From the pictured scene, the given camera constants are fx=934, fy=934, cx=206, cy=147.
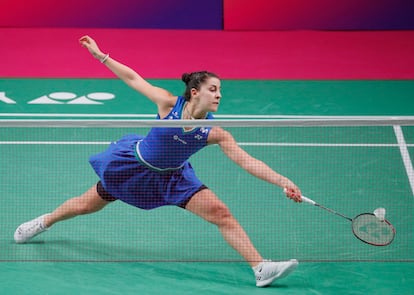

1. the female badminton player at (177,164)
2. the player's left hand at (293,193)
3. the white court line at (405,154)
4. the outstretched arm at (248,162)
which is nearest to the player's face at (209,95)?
the female badminton player at (177,164)

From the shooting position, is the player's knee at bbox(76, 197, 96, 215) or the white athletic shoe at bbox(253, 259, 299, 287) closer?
the white athletic shoe at bbox(253, 259, 299, 287)

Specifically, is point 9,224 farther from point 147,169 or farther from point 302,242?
point 302,242

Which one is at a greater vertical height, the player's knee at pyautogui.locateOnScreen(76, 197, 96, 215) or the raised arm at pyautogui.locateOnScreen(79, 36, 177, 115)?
the raised arm at pyautogui.locateOnScreen(79, 36, 177, 115)

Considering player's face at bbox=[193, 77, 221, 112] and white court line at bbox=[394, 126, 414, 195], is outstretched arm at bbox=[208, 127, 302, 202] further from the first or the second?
white court line at bbox=[394, 126, 414, 195]

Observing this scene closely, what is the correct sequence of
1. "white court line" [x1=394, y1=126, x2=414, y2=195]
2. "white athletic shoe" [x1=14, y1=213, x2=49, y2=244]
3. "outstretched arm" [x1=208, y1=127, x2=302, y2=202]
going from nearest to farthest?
"outstretched arm" [x1=208, y1=127, x2=302, y2=202] → "white athletic shoe" [x1=14, y1=213, x2=49, y2=244] → "white court line" [x1=394, y1=126, x2=414, y2=195]

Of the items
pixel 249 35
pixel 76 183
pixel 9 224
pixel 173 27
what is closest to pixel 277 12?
pixel 249 35

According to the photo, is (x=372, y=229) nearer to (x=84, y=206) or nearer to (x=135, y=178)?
(x=135, y=178)

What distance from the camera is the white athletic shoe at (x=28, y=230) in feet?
25.5

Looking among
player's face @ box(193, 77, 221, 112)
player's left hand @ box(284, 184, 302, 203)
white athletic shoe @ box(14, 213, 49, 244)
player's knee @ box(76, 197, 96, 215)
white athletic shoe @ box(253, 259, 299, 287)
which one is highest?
player's face @ box(193, 77, 221, 112)

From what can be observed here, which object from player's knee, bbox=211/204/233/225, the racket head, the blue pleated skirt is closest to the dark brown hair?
the blue pleated skirt

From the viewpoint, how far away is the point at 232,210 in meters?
8.42

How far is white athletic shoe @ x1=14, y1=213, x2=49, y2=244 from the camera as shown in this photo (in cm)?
776

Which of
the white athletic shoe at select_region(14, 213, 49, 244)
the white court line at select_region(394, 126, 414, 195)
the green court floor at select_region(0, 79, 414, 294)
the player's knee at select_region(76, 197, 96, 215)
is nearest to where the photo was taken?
the green court floor at select_region(0, 79, 414, 294)

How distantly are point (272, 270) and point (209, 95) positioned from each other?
4.61ft
